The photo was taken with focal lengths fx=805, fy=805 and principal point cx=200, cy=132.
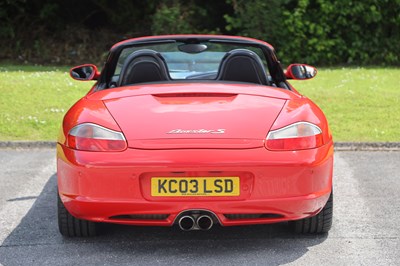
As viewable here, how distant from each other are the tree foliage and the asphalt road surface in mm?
10828

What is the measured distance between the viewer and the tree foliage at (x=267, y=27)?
17.1 meters

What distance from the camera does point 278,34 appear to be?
56.5ft

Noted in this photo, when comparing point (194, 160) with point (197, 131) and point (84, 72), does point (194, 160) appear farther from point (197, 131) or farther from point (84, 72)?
point (84, 72)

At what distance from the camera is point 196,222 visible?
473 centimetres

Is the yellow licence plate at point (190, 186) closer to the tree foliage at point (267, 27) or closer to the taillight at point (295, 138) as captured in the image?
the taillight at point (295, 138)

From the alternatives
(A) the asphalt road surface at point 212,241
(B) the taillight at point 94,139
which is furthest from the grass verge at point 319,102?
(B) the taillight at point 94,139

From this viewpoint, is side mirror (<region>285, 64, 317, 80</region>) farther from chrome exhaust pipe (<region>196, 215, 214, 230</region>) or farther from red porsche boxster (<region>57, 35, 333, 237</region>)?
chrome exhaust pipe (<region>196, 215, 214, 230</region>)

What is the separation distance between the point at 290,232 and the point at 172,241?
31.6 inches

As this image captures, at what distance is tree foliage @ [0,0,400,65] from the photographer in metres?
17.1

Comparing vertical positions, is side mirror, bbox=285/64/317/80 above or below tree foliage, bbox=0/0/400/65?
above

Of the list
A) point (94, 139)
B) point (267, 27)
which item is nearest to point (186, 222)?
point (94, 139)

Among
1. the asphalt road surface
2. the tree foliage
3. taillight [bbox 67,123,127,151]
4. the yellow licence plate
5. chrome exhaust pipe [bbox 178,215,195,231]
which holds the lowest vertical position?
the tree foliage

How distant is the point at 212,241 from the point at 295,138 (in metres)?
0.90

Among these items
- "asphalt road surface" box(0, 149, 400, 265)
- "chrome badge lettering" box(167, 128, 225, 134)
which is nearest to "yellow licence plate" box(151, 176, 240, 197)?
"chrome badge lettering" box(167, 128, 225, 134)
